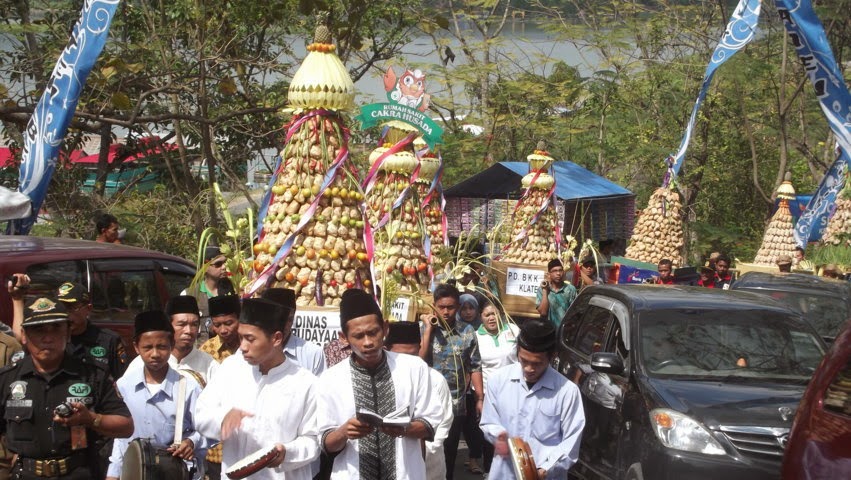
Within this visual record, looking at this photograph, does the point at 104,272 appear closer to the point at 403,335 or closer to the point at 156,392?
the point at 156,392

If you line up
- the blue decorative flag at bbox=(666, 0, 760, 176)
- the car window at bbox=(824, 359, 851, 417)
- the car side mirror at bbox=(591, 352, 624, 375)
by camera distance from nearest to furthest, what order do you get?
the car window at bbox=(824, 359, 851, 417), the car side mirror at bbox=(591, 352, 624, 375), the blue decorative flag at bbox=(666, 0, 760, 176)

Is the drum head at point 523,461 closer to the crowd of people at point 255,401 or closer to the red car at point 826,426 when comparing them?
the crowd of people at point 255,401

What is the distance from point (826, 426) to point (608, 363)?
284 cm

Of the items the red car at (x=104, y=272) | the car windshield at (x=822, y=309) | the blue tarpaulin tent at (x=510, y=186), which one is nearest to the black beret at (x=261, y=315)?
the red car at (x=104, y=272)

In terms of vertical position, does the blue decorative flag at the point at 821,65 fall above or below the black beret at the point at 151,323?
above

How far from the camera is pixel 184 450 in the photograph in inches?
247

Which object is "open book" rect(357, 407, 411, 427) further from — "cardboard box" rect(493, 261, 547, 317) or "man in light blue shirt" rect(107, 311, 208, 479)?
"cardboard box" rect(493, 261, 547, 317)

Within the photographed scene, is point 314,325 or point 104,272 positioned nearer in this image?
point 314,325

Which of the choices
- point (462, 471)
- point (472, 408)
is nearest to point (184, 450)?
point (472, 408)

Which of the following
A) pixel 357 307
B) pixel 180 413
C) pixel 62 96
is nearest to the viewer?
pixel 357 307

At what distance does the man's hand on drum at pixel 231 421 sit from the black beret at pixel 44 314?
2.89ft

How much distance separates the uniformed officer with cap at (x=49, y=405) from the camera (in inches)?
209

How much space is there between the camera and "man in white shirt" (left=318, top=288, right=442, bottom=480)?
5727mm

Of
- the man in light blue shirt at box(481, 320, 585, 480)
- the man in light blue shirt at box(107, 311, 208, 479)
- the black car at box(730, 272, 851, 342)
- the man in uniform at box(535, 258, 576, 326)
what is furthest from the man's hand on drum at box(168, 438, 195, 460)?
the man in uniform at box(535, 258, 576, 326)
